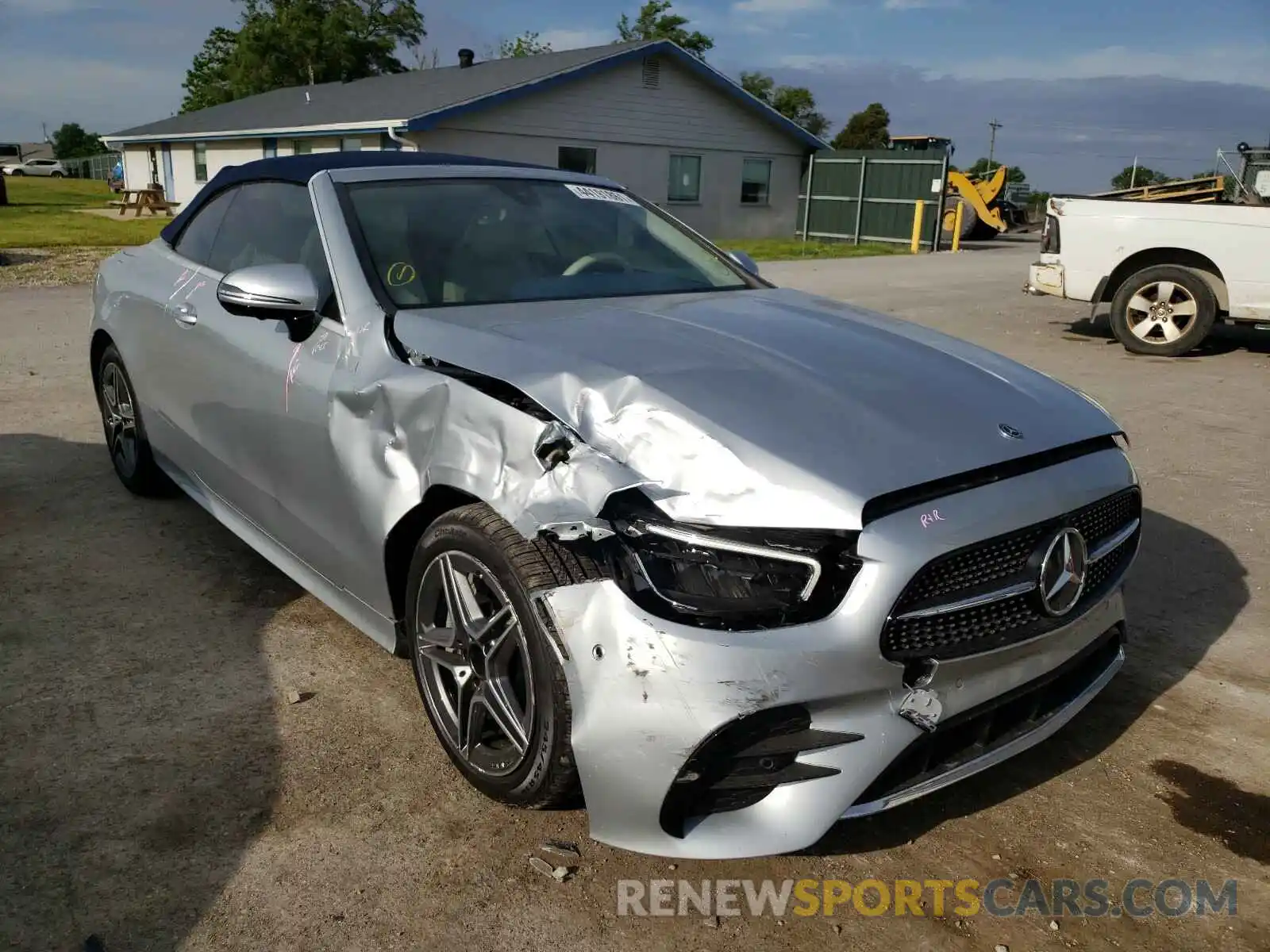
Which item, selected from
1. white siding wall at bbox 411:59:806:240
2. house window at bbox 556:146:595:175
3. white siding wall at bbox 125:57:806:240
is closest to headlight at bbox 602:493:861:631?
white siding wall at bbox 125:57:806:240

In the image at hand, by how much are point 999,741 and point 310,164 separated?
119 inches

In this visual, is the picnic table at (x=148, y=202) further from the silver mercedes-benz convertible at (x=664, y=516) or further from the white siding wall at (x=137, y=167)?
the silver mercedes-benz convertible at (x=664, y=516)

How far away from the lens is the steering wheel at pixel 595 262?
3.68 metres

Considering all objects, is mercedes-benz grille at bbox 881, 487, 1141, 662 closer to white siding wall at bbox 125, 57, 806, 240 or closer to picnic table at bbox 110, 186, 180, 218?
white siding wall at bbox 125, 57, 806, 240

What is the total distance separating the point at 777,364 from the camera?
2797mm

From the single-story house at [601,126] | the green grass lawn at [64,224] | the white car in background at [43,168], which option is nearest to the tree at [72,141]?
the white car in background at [43,168]

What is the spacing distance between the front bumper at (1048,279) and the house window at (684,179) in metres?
18.1

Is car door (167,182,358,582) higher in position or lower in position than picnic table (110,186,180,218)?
higher

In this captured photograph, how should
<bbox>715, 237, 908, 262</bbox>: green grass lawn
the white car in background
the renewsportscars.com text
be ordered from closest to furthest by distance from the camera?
the renewsportscars.com text, <bbox>715, 237, 908, 262</bbox>: green grass lawn, the white car in background

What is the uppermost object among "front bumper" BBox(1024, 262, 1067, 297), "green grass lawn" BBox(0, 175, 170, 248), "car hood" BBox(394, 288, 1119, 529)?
"car hood" BBox(394, 288, 1119, 529)

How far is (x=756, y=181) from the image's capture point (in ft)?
96.0

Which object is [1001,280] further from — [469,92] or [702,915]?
[702,915]

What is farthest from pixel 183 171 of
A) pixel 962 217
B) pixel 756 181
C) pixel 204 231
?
pixel 204 231

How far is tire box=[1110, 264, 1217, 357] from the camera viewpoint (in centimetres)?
962
